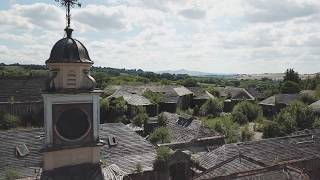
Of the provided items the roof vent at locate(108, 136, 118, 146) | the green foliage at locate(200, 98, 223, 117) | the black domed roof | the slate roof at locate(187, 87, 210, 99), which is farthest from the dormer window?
the slate roof at locate(187, 87, 210, 99)

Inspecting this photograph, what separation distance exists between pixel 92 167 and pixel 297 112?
31658 millimetres

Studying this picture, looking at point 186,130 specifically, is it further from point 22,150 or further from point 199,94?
point 199,94

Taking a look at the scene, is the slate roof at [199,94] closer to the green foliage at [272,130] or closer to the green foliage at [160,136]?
the green foliage at [272,130]

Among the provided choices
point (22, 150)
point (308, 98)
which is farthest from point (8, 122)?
point (308, 98)

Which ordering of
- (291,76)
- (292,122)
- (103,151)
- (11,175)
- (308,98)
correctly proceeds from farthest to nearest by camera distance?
(291,76) < (308,98) < (292,122) < (103,151) < (11,175)

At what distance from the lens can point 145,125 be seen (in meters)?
33.3

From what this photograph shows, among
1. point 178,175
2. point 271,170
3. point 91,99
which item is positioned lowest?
point 178,175

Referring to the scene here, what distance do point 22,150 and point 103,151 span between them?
14.0 ft

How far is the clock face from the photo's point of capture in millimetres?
11688

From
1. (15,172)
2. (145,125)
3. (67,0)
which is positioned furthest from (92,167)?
(145,125)

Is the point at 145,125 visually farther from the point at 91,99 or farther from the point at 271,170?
the point at 91,99

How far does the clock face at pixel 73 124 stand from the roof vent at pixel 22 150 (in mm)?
10114

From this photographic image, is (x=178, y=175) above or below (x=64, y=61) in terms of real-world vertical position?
below

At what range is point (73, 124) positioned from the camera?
38.9ft
